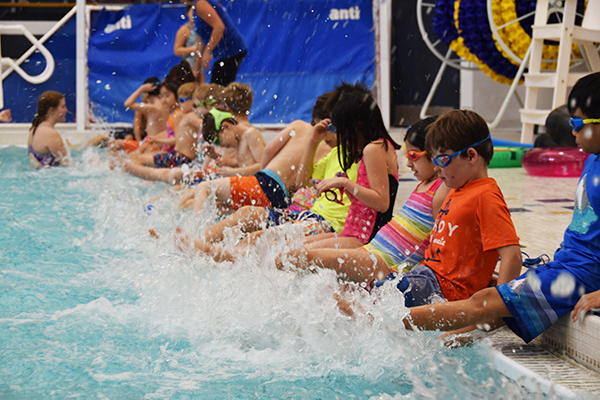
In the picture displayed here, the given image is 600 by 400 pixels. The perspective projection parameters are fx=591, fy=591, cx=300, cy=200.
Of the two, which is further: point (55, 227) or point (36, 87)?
point (36, 87)

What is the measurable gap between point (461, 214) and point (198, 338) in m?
1.15

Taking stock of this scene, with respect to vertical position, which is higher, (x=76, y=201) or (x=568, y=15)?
(x=568, y=15)

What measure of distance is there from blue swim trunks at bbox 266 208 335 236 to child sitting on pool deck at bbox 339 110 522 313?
1055 mm

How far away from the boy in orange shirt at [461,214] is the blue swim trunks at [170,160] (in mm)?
4393

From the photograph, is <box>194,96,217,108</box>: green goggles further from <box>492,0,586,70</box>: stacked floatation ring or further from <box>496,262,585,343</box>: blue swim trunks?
<box>492,0,586,70</box>: stacked floatation ring

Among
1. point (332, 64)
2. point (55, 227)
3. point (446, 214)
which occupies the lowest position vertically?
point (55, 227)

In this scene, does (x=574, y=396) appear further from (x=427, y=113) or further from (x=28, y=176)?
(x=427, y=113)

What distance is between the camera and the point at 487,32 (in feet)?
24.8

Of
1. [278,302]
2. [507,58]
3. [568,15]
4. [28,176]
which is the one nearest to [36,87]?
[28,176]

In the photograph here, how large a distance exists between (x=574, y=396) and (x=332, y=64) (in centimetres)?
847

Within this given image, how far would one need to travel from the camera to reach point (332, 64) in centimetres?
972

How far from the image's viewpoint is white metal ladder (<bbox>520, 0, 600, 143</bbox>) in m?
5.85

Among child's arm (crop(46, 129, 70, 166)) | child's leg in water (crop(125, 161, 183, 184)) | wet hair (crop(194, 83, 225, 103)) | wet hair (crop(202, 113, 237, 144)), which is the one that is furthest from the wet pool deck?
child's arm (crop(46, 129, 70, 166))

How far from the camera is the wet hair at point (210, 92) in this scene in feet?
17.0
